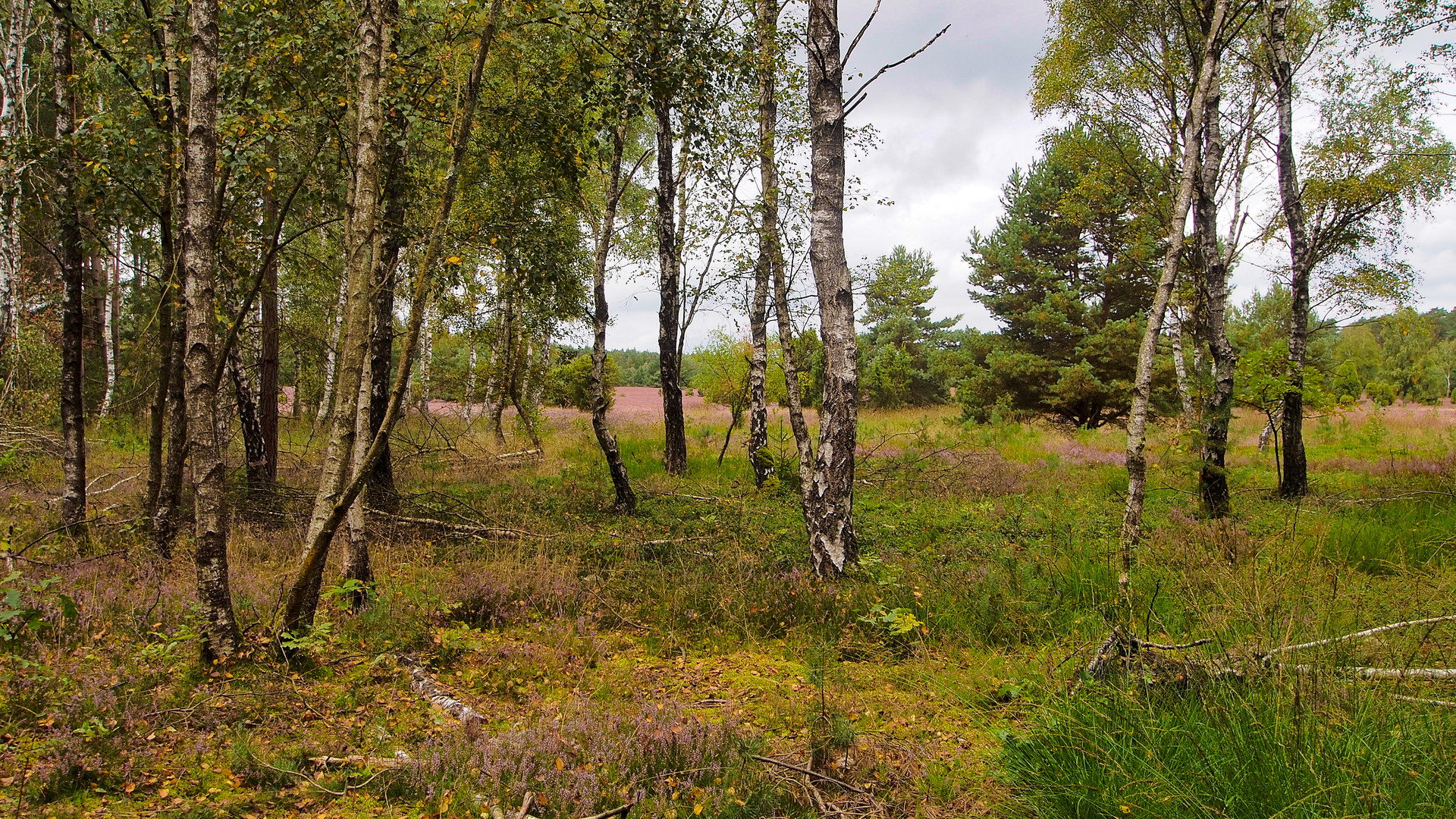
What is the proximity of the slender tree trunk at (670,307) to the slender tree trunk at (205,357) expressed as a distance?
8566 mm

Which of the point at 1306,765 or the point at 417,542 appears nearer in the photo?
the point at 1306,765

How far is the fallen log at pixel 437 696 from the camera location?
12.9ft

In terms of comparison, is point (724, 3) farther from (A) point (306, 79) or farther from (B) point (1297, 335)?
(B) point (1297, 335)

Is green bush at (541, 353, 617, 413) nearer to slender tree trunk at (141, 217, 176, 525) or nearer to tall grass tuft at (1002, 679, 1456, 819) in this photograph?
slender tree trunk at (141, 217, 176, 525)

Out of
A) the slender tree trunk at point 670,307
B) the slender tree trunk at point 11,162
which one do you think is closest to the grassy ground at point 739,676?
the slender tree trunk at point 11,162

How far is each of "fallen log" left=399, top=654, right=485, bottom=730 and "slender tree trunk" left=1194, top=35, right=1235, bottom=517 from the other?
8929mm

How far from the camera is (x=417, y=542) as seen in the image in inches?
313

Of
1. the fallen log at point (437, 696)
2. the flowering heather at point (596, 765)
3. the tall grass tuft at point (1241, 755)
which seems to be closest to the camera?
the tall grass tuft at point (1241, 755)

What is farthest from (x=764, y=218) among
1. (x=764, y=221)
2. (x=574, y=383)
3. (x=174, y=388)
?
(x=574, y=383)

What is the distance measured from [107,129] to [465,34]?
11.3ft

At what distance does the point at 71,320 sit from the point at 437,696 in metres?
6.75

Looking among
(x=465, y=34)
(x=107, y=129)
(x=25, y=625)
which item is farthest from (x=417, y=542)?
(x=465, y=34)

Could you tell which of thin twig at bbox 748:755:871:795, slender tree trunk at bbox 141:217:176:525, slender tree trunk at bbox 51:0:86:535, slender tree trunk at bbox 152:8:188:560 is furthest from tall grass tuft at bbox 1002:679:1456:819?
slender tree trunk at bbox 51:0:86:535

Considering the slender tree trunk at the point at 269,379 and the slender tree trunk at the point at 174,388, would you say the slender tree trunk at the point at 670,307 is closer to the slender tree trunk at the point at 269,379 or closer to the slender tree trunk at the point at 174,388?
the slender tree trunk at the point at 269,379
